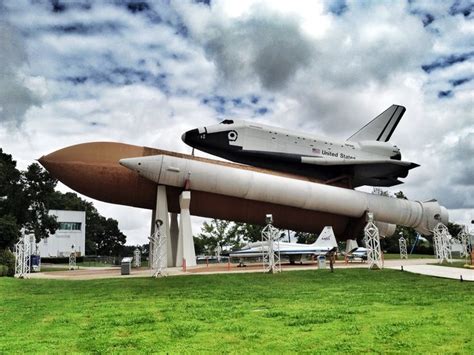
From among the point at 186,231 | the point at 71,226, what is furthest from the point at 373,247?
the point at 71,226

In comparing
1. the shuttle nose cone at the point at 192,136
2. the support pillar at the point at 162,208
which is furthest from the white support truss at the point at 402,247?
the support pillar at the point at 162,208

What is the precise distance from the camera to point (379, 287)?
45.1 feet

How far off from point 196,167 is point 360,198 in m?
12.1

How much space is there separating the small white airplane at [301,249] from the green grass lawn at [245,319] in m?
14.5

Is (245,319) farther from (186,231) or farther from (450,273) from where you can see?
(186,231)

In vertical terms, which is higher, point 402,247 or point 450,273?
point 402,247

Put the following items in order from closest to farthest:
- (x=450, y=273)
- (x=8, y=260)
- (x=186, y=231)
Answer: (x=450, y=273) → (x=186, y=231) → (x=8, y=260)

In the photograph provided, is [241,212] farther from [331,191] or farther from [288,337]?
[288,337]

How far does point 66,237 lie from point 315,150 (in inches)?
2005

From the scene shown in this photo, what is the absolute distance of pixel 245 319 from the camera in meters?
8.08

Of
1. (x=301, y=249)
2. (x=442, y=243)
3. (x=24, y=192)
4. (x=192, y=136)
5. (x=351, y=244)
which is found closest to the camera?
(x=192, y=136)

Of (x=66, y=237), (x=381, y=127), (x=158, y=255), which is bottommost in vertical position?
(x=158, y=255)

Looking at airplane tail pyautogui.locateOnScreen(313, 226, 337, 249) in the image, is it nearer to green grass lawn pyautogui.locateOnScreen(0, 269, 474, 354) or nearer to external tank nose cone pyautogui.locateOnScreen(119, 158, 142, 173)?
external tank nose cone pyautogui.locateOnScreen(119, 158, 142, 173)

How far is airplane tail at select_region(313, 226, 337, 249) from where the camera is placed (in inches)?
1129
